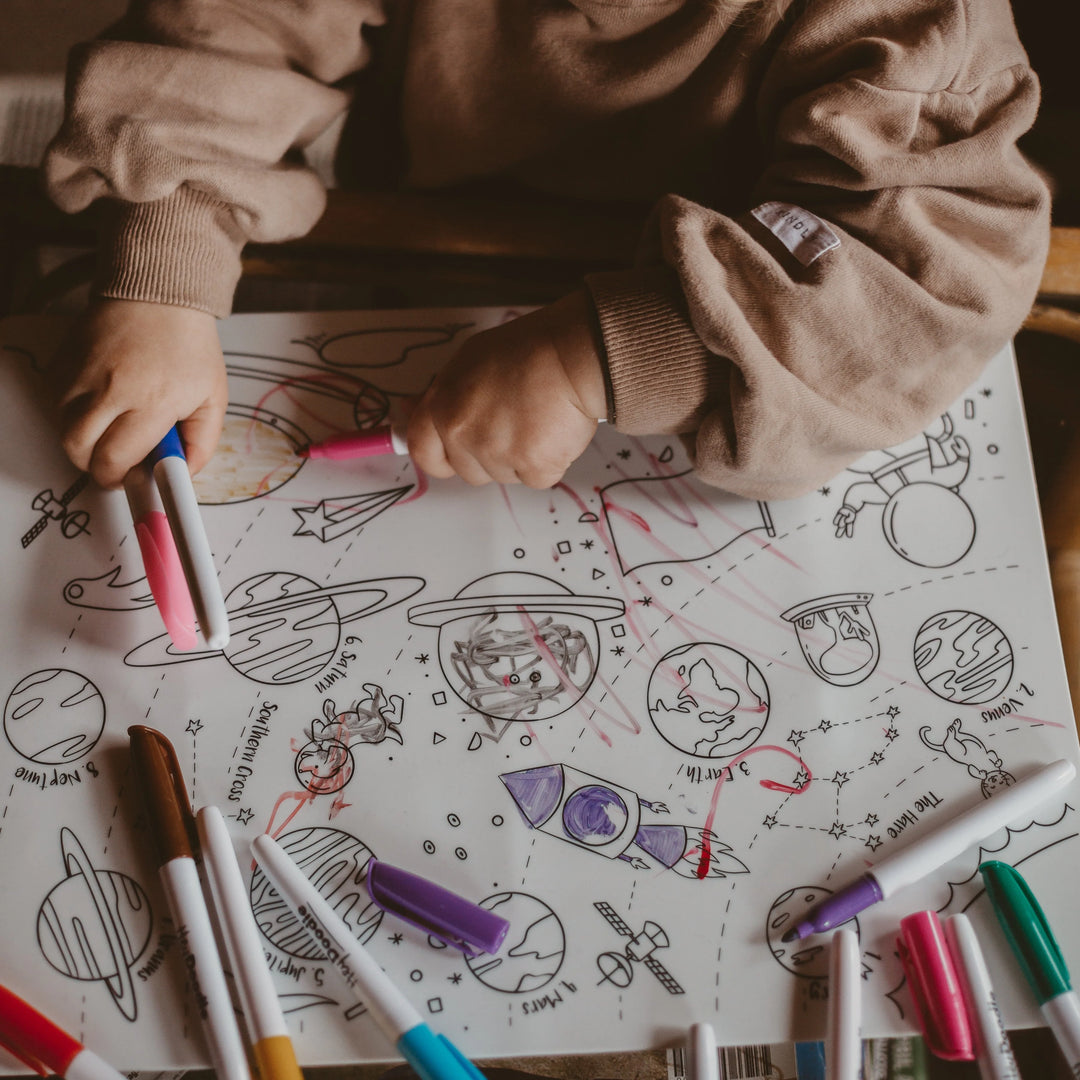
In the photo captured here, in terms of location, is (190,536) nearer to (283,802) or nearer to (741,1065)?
(283,802)

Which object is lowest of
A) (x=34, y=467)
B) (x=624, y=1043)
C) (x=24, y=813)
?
(x=624, y=1043)

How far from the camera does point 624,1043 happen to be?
35 centimetres

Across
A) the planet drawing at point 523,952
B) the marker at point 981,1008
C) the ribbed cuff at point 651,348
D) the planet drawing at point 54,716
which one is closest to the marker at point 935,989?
the marker at point 981,1008

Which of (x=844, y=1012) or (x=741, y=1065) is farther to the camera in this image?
(x=741, y=1065)

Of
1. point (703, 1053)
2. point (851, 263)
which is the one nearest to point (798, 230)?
point (851, 263)

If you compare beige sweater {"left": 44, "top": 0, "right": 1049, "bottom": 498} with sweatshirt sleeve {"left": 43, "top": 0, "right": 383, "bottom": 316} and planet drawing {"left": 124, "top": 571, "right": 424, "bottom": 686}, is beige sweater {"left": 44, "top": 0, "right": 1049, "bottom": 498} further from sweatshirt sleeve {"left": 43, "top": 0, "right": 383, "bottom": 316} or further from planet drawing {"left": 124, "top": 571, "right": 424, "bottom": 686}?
planet drawing {"left": 124, "top": 571, "right": 424, "bottom": 686}

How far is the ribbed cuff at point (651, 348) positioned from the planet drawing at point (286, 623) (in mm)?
140

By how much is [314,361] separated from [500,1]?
8.9 inches

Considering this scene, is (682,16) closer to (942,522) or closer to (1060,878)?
(942,522)

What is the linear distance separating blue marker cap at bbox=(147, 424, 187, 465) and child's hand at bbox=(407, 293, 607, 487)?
11cm

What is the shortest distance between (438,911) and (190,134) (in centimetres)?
39

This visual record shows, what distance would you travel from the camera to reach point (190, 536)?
1.26ft

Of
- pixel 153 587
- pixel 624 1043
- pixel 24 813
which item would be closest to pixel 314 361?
pixel 153 587

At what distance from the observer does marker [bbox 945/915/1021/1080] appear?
34 centimetres
